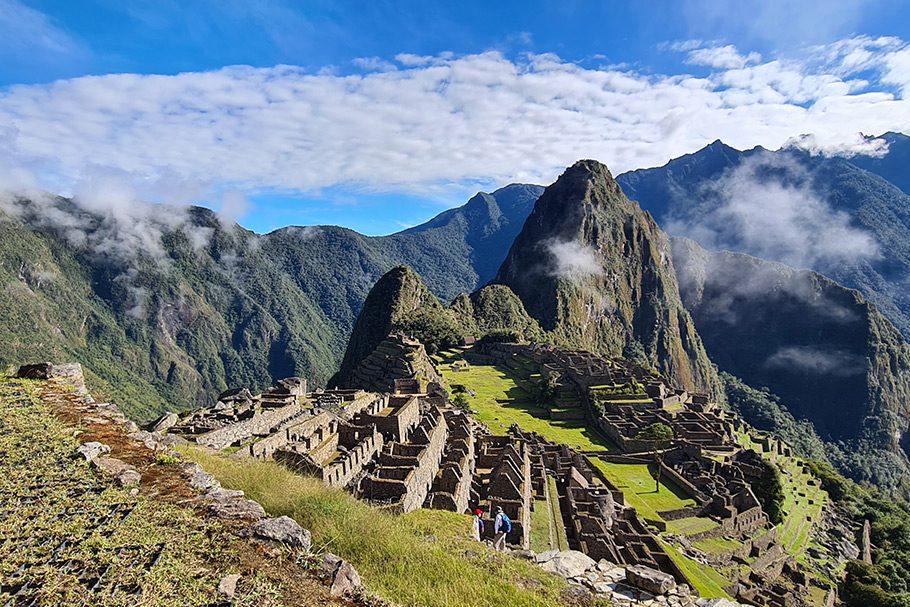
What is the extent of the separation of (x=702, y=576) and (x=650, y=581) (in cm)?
1869

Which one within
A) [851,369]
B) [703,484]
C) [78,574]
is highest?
[851,369]

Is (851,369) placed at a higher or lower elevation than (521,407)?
higher

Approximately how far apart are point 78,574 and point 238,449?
46.0 feet

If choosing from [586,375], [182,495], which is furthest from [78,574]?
[586,375]

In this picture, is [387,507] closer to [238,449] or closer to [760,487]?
[238,449]

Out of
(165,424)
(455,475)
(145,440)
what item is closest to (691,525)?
(455,475)

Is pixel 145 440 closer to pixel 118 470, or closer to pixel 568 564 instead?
pixel 118 470

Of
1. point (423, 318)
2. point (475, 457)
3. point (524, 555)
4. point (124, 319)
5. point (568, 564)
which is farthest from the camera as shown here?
point (124, 319)

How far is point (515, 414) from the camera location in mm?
52656

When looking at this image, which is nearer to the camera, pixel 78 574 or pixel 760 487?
pixel 78 574

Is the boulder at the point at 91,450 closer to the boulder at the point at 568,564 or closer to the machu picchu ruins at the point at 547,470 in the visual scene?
the machu picchu ruins at the point at 547,470

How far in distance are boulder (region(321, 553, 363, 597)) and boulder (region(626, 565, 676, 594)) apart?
456 centimetres

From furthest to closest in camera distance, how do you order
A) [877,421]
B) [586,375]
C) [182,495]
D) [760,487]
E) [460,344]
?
[877,421] < [460,344] < [586,375] < [760,487] < [182,495]

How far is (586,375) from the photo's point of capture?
64312 mm
